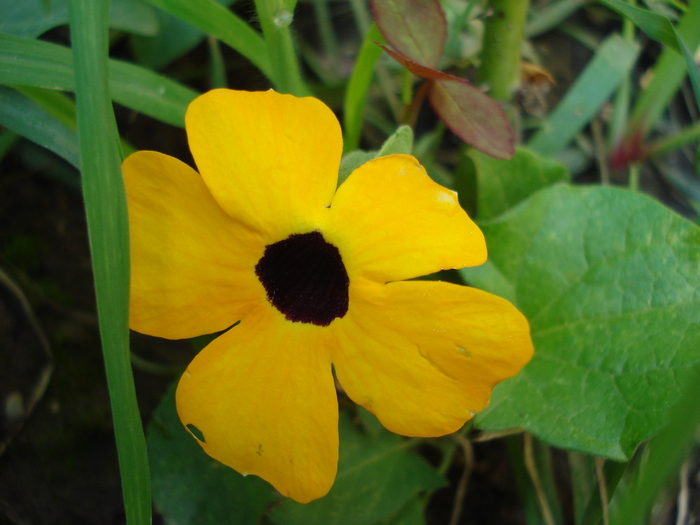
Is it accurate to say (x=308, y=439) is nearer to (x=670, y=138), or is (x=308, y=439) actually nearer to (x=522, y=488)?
(x=522, y=488)

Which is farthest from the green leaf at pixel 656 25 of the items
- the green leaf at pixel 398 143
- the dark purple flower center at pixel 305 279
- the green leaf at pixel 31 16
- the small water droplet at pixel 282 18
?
the green leaf at pixel 31 16

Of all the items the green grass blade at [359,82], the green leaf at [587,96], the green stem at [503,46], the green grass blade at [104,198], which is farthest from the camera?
the green leaf at [587,96]

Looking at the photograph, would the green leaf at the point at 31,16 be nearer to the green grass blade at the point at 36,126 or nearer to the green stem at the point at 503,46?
the green grass blade at the point at 36,126

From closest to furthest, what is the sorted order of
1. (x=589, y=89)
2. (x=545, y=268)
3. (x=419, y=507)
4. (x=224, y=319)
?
(x=224, y=319) < (x=545, y=268) < (x=419, y=507) < (x=589, y=89)

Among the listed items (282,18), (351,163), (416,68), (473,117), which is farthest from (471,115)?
(282,18)

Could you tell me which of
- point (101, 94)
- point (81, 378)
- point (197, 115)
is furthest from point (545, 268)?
point (81, 378)

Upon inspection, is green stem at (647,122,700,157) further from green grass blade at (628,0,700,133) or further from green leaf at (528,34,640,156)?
green leaf at (528,34,640,156)
